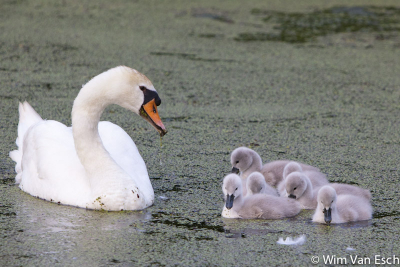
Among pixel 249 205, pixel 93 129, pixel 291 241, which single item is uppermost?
pixel 93 129

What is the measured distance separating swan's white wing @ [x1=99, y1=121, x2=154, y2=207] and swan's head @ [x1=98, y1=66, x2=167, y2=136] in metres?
0.36

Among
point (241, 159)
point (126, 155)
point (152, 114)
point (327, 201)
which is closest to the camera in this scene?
point (327, 201)

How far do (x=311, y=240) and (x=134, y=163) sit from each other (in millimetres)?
1153

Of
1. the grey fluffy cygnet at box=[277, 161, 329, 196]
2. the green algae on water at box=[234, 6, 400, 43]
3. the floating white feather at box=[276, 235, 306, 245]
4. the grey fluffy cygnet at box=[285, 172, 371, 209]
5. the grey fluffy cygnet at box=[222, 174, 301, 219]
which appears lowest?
the floating white feather at box=[276, 235, 306, 245]

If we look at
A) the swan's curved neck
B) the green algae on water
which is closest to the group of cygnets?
the swan's curved neck

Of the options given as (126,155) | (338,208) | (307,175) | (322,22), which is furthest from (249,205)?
(322,22)

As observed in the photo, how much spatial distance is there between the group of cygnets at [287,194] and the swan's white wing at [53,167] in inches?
30.8

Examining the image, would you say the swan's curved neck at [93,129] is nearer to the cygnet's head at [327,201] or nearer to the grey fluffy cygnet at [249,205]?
the grey fluffy cygnet at [249,205]

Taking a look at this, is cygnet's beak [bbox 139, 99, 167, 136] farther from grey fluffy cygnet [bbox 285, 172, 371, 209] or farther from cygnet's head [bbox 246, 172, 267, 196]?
grey fluffy cygnet [bbox 285, 172, 371, 209]

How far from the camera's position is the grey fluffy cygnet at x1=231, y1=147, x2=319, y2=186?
3.87 metres

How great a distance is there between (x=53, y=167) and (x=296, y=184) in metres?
1.32

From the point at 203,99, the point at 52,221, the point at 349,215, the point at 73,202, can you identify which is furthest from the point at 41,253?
the point at 203,99

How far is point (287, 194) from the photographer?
352cm

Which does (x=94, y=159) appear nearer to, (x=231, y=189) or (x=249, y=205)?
(x=231, y=189)
